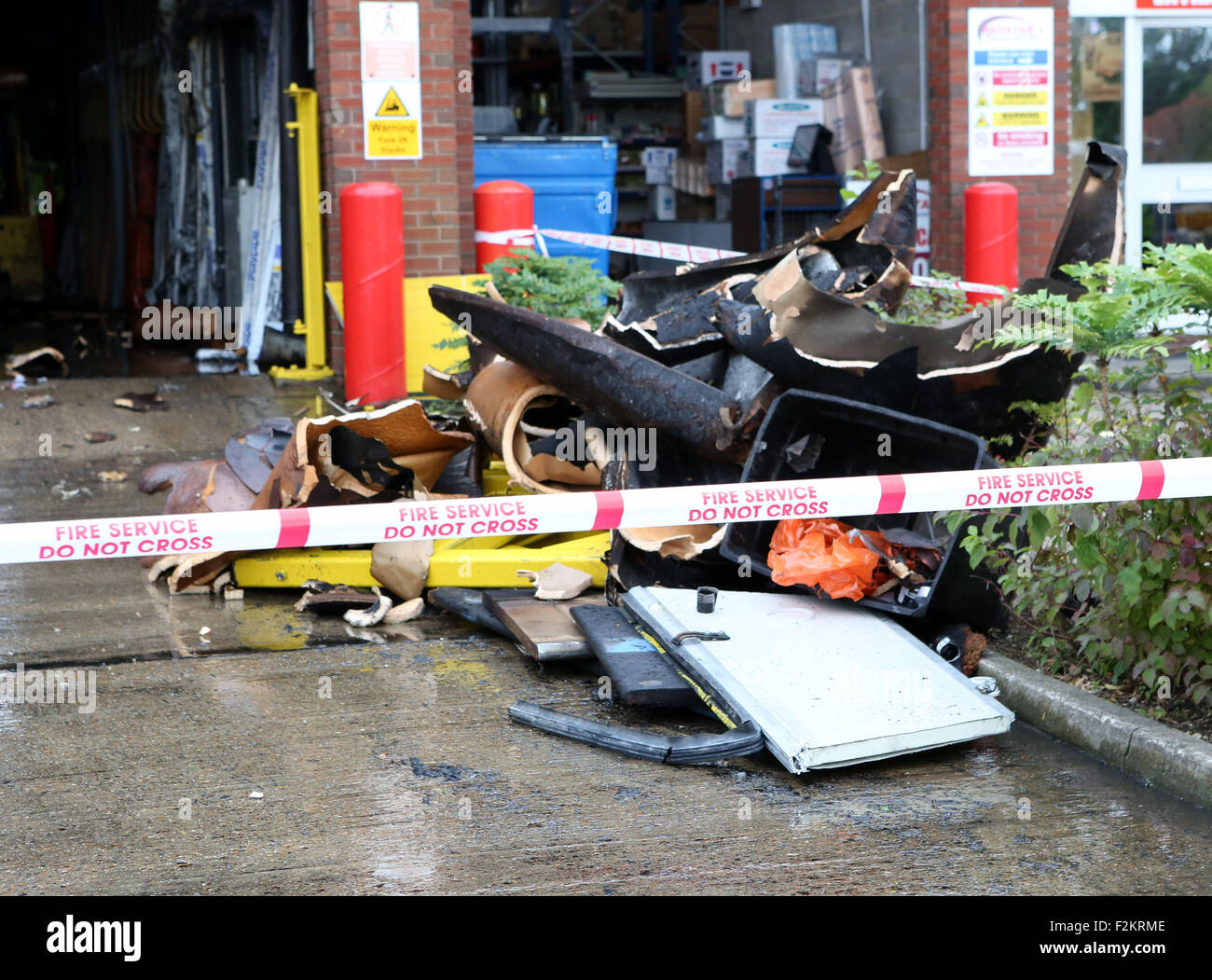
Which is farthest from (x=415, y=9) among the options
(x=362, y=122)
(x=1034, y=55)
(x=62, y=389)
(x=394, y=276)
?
(x=1034, y=55)

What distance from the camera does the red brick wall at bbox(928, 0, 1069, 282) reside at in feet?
37.4

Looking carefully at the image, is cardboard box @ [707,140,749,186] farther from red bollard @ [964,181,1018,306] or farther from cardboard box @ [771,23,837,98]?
red bollard @ [964,181,1018,306]

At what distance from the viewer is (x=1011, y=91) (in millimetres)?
11570

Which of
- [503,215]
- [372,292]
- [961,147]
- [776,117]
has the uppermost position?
[776,117]

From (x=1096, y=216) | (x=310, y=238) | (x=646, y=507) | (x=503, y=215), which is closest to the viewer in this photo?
(x=646, y=507)

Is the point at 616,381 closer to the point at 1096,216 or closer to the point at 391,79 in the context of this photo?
the point at 1096,216

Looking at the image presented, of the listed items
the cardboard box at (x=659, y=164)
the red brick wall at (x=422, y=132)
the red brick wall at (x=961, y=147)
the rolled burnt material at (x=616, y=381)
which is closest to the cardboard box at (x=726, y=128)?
the cardboard box at (x=659, y=164)

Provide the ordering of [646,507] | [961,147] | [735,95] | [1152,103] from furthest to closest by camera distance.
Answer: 1. [735,95]
2. [1152,103]
3. [961,147]
4. [646,507]

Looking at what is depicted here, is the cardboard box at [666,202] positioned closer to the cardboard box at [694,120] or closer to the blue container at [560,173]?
the cardboard box at [694,120]

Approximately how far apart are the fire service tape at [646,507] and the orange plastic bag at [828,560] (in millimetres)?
762

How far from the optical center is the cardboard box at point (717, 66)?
1520 centimetres

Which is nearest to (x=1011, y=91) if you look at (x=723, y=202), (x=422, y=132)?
(x=723, y=202)

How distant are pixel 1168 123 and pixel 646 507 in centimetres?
1010
